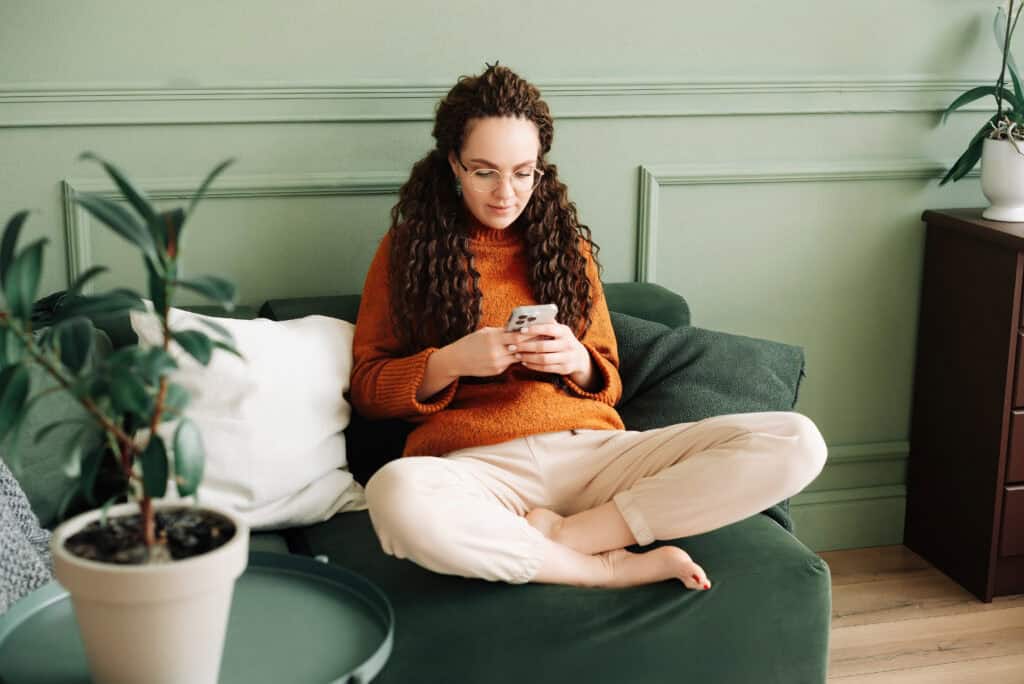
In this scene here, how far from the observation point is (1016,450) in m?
2.39

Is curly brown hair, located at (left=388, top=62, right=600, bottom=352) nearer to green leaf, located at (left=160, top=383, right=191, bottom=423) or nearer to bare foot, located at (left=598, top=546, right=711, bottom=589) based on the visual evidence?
bare foot, located at (left=598, top=546, right=711, bottom=589)

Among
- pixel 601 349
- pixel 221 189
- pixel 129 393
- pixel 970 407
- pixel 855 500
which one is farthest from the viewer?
pixel 855 500

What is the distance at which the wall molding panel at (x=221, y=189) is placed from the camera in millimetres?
2166

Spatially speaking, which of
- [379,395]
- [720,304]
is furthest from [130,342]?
[720,304]

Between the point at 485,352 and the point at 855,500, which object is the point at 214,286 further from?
the point at 855,500

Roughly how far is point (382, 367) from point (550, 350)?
0.29 meters

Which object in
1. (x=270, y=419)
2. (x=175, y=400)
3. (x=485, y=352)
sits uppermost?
(x=175, y=400)

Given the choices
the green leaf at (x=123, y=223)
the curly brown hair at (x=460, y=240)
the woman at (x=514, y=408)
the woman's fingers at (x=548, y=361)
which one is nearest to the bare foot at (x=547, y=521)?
the woman at (x=514, y=408)

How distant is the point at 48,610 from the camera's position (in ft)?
4.34

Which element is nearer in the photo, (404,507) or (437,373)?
(404,507)

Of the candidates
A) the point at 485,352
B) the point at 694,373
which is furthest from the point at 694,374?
the point at 485,352

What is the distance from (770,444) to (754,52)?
1.04 metres

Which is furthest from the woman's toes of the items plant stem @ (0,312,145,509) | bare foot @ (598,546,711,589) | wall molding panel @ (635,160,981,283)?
wall molding panel @ (635,160,981,283)

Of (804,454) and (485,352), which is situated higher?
(485,352)
